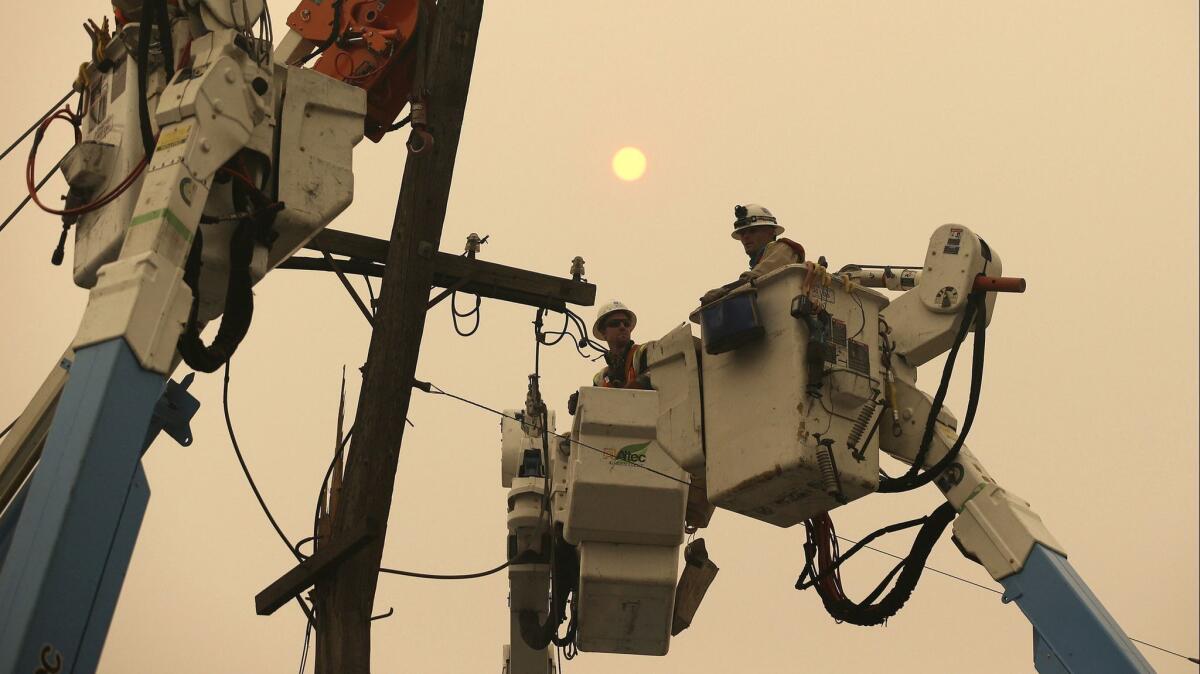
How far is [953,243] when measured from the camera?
8609mm

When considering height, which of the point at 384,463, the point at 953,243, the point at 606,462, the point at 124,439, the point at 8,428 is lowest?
the point at 124,439

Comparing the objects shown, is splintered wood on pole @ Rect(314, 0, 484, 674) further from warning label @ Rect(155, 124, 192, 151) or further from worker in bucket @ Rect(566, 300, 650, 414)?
warning label @ Rect(155, 124, 192, 151)

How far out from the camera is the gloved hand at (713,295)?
8438 millimetres

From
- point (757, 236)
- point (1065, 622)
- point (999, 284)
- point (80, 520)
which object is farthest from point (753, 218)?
point (80, 520)

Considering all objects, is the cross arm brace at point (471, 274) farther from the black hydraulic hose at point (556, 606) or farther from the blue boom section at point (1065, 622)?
the blue boom section at point (1065, 622)

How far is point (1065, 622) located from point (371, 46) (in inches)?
201

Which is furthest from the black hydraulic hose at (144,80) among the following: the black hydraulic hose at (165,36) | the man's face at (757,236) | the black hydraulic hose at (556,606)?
the black hydraulic hose at (556,606)

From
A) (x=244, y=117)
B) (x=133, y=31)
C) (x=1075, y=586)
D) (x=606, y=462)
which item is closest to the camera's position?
(x=244, y=117)

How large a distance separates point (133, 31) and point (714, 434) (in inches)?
154

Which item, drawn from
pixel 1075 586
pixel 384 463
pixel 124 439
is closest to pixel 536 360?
pixel 384 463

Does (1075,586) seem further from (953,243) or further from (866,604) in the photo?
(953,243)

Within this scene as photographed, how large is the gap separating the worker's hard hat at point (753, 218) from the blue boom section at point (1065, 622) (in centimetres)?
282

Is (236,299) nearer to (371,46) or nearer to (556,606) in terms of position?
(371,46)

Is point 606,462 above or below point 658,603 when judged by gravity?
above
